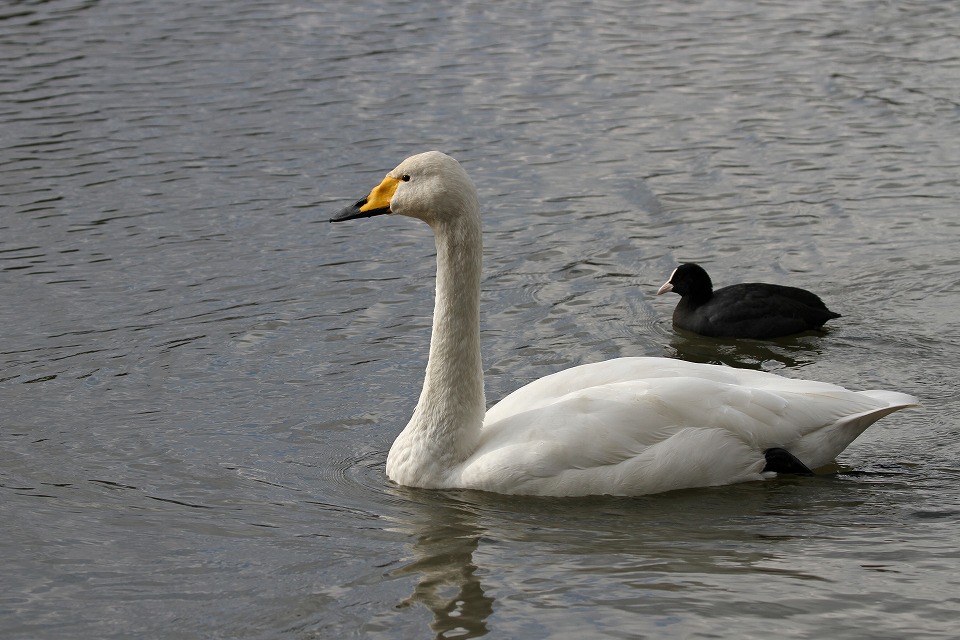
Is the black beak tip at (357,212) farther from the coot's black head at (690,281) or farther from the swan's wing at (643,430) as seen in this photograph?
the coot's black head at (690,281)

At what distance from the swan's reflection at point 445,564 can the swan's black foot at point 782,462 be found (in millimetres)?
1685

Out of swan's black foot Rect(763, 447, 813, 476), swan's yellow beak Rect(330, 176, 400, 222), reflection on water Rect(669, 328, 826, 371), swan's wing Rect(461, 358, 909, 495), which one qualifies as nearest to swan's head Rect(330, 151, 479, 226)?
swan's yellow beak Rect(330, 176, 400, 222)

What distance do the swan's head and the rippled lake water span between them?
1608 millimetres

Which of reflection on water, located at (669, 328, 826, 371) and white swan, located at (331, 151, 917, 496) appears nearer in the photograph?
white swan, located at (331, 151, 917, 496)

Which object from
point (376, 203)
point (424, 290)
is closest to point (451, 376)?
point (376, 203)

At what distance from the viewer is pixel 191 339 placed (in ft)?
35.9

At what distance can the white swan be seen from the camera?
310 inches

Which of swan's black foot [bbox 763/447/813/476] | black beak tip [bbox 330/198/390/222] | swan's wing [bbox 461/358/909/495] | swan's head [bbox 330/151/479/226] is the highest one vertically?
swan's head [bbox 330/151/479/226]

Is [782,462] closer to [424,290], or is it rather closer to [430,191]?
[430,191]

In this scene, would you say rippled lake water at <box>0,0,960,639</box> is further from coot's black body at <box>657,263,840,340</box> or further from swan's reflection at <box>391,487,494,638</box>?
coot's black body at <box>657,263,840,340</box>

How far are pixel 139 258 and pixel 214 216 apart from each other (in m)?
1.25

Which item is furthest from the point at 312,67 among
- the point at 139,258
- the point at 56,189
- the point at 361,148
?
the point at 139,258

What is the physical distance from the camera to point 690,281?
11.6 m

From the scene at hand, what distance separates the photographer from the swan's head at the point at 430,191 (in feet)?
26.2
